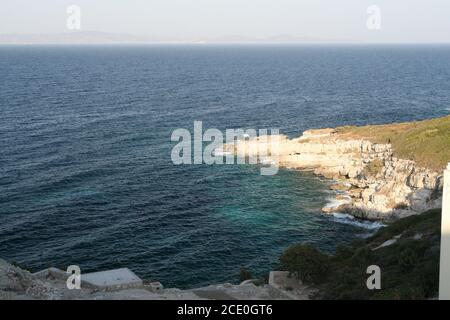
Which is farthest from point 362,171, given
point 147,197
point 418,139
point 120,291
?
point 120,291

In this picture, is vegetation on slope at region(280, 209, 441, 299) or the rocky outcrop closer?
vegetation on slope at region(280, 209, 441, 299)

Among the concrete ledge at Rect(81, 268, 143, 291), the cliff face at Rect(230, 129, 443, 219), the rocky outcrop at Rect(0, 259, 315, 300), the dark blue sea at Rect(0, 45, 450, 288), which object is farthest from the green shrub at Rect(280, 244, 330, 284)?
the cliff face at Rect(230, 129, 443, 219)

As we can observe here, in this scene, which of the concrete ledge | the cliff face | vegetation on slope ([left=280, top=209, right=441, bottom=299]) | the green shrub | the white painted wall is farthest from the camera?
the cliff face

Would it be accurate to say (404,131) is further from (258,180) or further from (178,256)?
(178,256)

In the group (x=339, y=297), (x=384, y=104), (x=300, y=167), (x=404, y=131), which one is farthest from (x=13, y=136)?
(x=384, y=104)

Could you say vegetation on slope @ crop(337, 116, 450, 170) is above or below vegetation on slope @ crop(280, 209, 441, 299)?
above

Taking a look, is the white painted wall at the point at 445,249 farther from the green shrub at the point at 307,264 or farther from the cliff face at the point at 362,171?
the cliff face at the point at 362,171

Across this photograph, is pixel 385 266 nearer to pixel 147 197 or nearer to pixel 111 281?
pixel 111 281

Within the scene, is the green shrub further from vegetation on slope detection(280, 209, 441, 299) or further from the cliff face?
the cliff face
